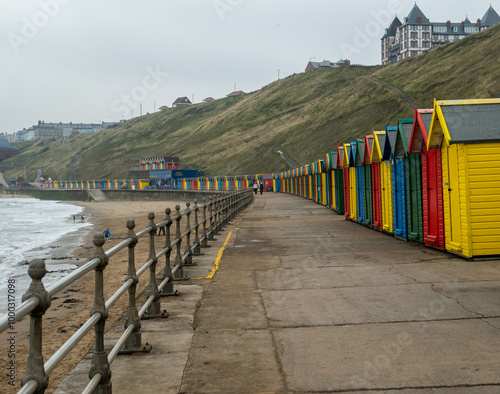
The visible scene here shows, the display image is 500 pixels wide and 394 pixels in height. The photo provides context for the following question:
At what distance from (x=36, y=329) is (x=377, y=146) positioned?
1534cm

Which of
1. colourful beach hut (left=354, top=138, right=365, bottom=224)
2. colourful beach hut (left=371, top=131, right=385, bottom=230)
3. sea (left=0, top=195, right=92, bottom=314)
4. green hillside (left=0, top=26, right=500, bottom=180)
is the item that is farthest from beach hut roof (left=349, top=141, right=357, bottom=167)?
green hillside (left=0, top=26, right=500, bottom=180)

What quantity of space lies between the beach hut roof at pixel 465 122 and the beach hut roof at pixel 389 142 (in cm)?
344

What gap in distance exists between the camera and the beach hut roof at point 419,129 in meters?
12.7

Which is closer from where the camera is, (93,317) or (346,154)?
(93,317)

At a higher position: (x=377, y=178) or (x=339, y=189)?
(x=377, y=178)

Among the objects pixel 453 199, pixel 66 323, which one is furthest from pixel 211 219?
pixel 453 199

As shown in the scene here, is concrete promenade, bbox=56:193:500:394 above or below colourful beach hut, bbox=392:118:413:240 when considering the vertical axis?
below

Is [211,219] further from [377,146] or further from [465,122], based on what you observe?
[465,122]

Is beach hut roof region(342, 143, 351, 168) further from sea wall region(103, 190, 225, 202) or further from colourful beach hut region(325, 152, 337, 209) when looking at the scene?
sea wall region(103, 190, 225, 202)

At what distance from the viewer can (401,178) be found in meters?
14.7

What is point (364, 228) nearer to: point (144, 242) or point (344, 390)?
point (144, 242)

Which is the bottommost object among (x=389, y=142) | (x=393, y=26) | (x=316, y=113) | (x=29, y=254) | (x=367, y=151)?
(x=29, y=254)

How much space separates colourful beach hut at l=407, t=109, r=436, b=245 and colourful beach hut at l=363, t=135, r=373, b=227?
463 cm

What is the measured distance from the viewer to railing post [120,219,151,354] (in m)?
5.23
